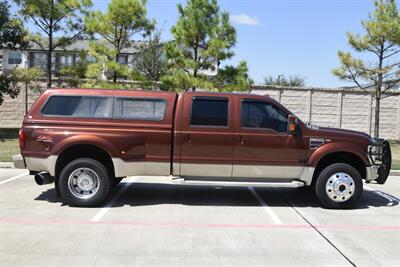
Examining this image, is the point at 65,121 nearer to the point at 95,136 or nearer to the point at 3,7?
the point at 95,136

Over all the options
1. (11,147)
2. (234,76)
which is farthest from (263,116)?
(234,76)

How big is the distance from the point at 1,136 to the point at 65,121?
14.7 metres

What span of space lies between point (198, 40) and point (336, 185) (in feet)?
48.0

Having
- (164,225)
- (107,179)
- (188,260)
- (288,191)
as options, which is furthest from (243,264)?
(288,191)

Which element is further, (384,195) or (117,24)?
(117,24)

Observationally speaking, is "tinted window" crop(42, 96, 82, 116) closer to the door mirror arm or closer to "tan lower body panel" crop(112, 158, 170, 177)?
"tan lower body panel" crop(112, 158, 170, 177)

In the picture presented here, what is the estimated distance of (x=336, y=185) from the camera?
8609 mm

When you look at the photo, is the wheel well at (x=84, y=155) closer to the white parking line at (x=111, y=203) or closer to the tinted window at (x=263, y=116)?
the white parking line at (x=111, y=203)

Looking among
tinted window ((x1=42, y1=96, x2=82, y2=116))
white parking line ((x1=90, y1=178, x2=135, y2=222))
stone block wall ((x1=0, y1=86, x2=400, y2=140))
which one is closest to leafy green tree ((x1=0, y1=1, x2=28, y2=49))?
stone block wall ((x1=0, y1=86, x2=400, y2=140))

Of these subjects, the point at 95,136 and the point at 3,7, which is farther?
the point at 3,7

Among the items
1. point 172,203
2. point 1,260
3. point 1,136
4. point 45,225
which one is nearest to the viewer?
point 1,260

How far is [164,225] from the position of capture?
23.8 ft

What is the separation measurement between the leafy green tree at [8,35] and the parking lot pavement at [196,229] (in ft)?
46.0

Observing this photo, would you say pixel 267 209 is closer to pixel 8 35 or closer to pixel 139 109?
pixel 139 109
